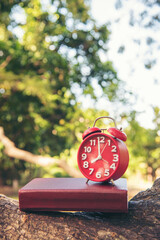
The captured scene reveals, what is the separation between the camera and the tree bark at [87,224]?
4.65ft

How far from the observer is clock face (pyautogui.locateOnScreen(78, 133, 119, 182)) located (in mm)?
1555

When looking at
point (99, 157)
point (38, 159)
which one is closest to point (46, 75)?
point (38, 159)

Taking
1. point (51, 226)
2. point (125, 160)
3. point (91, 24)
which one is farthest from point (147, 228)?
point (91, 24)

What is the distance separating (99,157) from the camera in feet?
5.20

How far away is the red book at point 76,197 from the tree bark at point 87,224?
0.07 meters

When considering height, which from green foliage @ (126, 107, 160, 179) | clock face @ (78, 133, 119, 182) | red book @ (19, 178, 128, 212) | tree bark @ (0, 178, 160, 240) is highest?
clock face @ (78, 133, 119, 182)

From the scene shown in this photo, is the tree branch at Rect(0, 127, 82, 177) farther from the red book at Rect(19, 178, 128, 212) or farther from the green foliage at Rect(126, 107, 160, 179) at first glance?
the red book at Rect(19, 178, 128, 212)

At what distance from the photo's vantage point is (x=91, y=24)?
7988 millimetres

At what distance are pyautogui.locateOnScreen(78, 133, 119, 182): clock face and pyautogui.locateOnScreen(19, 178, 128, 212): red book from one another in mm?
59

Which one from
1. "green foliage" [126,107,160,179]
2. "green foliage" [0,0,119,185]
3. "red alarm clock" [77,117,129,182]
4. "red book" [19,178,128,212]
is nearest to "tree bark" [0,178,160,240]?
"red book" [19,178,128,212]

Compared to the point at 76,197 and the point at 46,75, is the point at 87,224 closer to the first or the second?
the point at 76,197

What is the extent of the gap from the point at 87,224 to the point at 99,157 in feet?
1.13

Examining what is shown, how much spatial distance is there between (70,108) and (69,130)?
1.92 ft

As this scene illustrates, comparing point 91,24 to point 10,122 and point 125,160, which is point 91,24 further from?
point 125,160
